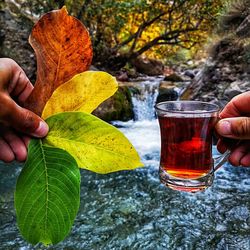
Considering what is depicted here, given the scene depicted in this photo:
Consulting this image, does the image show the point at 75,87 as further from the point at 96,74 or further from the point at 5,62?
the point at 5,62

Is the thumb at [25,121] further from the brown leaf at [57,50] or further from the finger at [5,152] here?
the finger at [5,152]

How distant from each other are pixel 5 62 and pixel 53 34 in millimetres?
461

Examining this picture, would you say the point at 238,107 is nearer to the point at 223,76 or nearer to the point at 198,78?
the point at 223,76

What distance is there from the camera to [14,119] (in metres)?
0.85

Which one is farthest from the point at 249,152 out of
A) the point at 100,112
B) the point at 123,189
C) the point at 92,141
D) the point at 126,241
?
the point at 100,112

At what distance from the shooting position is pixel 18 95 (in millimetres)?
1206

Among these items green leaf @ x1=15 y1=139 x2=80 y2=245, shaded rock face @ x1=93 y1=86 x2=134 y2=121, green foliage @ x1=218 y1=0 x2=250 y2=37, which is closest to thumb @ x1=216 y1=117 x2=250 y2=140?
green leaf @ x1=15 y1=139 x2=80 y2=245

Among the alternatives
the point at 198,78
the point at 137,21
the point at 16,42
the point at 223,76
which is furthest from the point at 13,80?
the point at 137,21

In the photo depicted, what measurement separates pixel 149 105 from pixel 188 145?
7709 millimetres

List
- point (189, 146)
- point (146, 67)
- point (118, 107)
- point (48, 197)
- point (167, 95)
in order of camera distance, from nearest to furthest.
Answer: point (48, 197) → point (189, 146) → point (118, 107) → point (167, 95) → point (146, 67)

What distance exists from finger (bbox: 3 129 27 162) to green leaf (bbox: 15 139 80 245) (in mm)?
399

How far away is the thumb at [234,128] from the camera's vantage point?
49.3 inches

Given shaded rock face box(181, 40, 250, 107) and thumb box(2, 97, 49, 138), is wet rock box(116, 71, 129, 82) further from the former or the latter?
thumb box(2, 97, 49, 138)

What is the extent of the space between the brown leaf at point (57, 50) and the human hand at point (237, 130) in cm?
73
